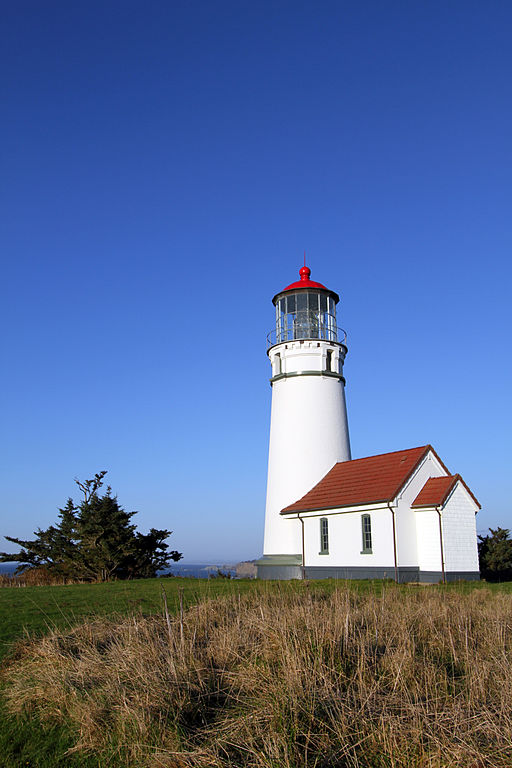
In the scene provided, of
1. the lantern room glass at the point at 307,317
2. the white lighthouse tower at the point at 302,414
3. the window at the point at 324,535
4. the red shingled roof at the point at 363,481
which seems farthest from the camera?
the lantern room glass at the point at 307,317

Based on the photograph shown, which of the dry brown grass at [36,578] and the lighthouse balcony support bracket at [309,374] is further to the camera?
the lighthouse balcony support bracket at [309,374]

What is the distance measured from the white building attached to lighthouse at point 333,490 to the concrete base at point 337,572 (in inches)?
1.8

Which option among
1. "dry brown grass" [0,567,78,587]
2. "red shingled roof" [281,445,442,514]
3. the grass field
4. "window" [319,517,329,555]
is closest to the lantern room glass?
"red shingled roof" [281,445,442,514]

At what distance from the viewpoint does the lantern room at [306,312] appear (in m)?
29.6

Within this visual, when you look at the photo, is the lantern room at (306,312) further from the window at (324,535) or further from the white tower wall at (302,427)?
the window at (324,535)

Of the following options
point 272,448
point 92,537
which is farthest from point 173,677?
point 272,448

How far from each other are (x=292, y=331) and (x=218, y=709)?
24309mm

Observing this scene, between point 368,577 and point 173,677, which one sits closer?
point 173,677

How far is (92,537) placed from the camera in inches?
1038

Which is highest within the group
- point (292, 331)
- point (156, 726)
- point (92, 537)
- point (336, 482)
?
point (292, 331)

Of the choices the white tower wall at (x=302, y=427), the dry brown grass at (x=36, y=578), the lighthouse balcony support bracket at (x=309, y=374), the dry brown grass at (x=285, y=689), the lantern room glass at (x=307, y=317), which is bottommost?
the dry brown grass at (x=285, y=689)

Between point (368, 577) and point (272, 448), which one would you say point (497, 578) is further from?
point (272, 448)

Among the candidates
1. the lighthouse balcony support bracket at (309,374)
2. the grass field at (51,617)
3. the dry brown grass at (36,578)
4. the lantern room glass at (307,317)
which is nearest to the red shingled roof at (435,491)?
the lighthouse balcony support bracket at (309,374)

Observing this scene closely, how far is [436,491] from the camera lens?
77.3 ft
